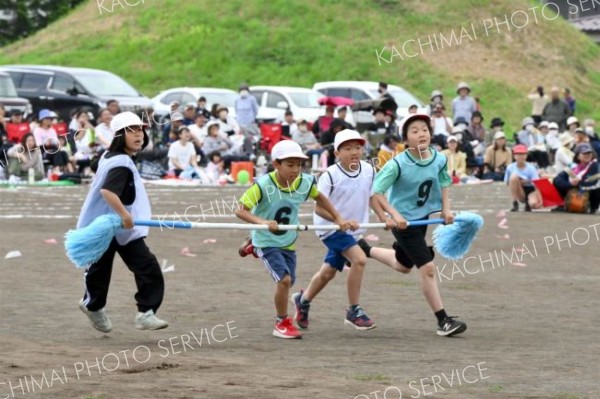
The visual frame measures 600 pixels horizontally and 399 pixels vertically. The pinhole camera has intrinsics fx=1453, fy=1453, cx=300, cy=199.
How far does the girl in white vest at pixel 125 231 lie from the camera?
34.1 ft

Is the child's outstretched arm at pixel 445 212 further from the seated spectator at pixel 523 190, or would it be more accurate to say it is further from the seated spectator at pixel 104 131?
the seated spectator at pixel 104 131

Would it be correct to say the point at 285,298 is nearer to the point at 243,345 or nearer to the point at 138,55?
the point at 243,345

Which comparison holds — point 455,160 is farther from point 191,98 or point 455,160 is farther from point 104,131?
point 191,98

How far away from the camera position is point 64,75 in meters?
38.2

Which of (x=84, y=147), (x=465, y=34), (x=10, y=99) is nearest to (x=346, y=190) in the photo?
(x=84, y=147)

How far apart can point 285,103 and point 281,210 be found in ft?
94.5

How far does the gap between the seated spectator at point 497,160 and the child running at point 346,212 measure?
20.5 meters

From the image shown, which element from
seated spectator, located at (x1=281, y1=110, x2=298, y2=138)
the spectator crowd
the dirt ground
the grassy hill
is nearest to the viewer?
the dirt ground

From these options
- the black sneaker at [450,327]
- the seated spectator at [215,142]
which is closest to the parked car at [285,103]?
the seated spectator at [215,142]

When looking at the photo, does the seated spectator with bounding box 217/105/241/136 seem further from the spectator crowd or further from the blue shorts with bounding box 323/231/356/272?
the blue shorts with bounding box 323/231/356/272

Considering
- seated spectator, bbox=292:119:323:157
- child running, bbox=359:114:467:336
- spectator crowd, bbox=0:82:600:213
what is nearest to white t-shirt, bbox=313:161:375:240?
child running, bbox=359:114:467:336

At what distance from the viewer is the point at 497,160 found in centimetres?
3186

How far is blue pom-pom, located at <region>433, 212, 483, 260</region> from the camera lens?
11742 mm

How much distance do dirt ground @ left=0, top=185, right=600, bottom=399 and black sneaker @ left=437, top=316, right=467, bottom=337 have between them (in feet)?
0.23
